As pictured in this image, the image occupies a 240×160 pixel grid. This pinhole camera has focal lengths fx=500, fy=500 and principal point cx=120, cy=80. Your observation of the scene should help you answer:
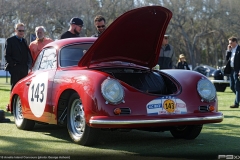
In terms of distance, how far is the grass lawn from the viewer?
18.8 feet

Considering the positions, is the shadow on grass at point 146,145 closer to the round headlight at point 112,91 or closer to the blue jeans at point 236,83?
the round headlight at point 112,91

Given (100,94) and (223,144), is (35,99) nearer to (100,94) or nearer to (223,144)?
(100,94)

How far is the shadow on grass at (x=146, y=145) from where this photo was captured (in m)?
5.80

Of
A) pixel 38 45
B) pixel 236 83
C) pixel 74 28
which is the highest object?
pixel 74 28

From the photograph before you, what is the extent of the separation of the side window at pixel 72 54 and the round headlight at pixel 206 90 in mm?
1783

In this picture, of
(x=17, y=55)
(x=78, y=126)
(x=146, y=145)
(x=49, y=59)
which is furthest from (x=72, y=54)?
(x=17, y=55)

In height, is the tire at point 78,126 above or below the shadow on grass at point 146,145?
above

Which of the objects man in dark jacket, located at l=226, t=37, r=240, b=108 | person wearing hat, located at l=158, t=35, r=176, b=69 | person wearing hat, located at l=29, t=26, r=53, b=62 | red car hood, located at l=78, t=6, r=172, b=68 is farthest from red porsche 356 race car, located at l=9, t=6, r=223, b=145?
man in dark jacket, located at l=226, t=37, r=240, b=108

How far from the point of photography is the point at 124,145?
6.53 meters

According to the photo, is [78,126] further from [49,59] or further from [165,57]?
[165,57]

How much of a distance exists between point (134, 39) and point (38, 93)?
163cm

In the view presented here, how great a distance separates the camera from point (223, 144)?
262 inches

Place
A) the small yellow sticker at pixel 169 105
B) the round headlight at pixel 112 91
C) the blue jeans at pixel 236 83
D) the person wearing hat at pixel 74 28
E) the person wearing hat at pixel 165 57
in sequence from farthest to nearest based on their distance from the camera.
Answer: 1. the blue jeans at pixel 236 83
2. the person wearing hat at pixel 165 57
3. the person wearing hat at pixel 74 28
4. the small yellow sticker at pixel 169 105
5. the round headlight at pixel 112 91

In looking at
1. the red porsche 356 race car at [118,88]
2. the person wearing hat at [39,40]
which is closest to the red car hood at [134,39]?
the red porsche 356 race car at [118,88]
